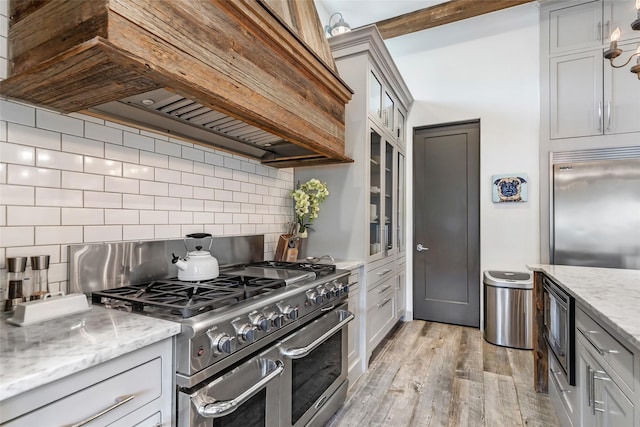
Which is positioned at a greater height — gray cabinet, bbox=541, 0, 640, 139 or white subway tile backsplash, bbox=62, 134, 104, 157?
gray cabinet, bbox=541, 0, 640, 139

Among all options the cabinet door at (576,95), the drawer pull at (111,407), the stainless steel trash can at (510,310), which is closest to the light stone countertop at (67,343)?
the drawer pull at (111,407)

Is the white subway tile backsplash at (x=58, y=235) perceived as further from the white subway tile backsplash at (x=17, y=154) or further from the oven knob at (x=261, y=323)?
the oven knob at (x=261, y=323)

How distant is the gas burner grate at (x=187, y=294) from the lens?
109cm

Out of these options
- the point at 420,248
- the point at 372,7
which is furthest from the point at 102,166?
the point at 420,248

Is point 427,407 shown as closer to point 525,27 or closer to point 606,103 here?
point 606,103

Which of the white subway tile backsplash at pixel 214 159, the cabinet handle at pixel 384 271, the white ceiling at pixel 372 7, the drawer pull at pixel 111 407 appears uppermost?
the white ceiling at pixel 372 7

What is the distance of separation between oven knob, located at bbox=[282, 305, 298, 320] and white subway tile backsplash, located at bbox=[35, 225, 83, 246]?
909mm

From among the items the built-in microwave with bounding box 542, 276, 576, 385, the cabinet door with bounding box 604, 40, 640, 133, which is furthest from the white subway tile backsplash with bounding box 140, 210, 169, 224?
the cabinet door with bounding box 604, 40, 640, 133

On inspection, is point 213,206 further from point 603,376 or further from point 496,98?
point 496,98

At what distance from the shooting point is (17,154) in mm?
1127

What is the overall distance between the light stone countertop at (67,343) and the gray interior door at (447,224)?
3501 mm

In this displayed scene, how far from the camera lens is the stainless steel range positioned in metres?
1.01

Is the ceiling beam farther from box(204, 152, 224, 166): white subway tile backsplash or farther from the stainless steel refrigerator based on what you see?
box(204, 152, 224, 166): white subway tile backsplash

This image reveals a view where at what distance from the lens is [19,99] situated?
1.12 metres
